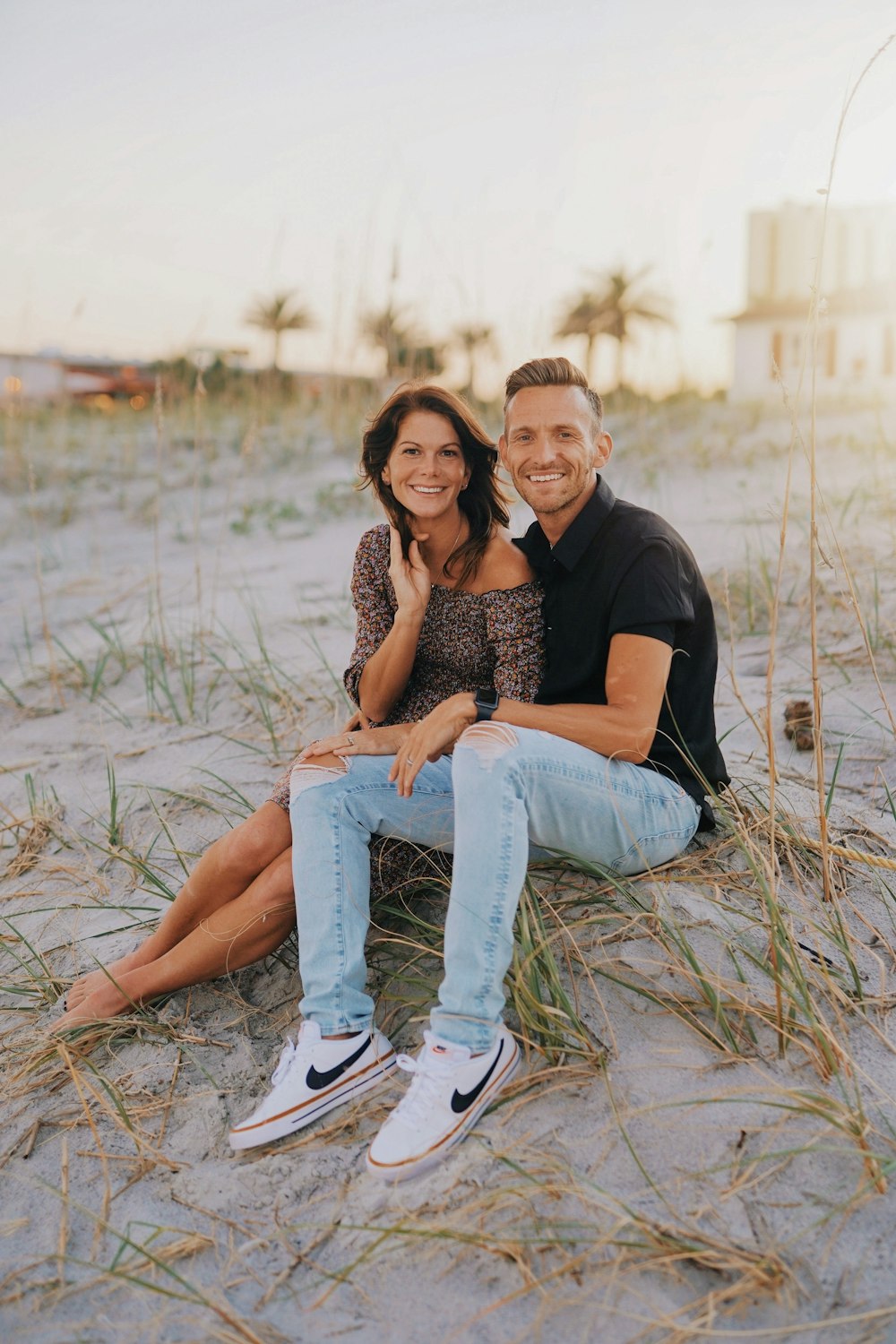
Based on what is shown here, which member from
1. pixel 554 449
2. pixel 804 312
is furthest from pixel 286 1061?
pixel 804 312

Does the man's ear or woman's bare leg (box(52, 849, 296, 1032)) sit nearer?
woman's bare leg (box(52, 849, 296, 1032))

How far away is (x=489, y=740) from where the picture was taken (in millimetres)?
2031

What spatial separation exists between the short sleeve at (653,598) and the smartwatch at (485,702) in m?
0.30

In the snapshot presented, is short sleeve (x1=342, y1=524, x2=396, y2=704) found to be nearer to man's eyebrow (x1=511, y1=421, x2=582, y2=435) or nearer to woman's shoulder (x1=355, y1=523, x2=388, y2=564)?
woman's shoulder (x1=355, y1=523, x2=388, y2=564)

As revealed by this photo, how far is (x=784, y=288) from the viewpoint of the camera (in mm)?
19078

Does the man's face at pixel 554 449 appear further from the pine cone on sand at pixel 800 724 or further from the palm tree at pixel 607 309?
the palm tree at pixel 607 309

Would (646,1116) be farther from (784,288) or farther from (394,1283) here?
(784,288)

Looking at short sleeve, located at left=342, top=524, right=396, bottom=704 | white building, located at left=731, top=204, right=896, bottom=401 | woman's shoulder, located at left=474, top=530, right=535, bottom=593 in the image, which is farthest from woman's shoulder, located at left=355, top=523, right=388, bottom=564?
white building, located at left=731, top=204, right=896, bottom=401

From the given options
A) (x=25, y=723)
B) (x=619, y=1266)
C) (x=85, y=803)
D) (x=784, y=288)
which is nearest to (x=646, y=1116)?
(x=619, y=1266)

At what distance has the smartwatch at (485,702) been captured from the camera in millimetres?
2178

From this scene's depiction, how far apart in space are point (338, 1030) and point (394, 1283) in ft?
1.75

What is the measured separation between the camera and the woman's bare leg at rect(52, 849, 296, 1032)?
235 cm

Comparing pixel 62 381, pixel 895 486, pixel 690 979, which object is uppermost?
pixel 62 381

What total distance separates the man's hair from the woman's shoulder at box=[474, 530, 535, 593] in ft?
1.23
